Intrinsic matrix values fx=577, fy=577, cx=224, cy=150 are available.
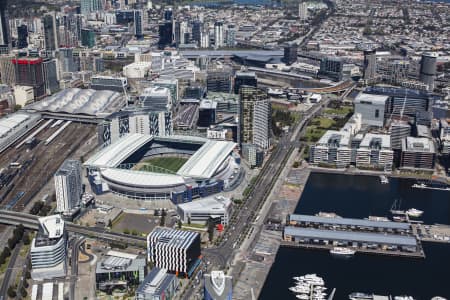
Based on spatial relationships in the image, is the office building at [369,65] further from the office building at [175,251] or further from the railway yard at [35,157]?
the office building at [175,251]

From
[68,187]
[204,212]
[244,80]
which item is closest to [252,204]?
[204,212]

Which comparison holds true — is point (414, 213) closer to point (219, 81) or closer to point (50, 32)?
point (219, 81)

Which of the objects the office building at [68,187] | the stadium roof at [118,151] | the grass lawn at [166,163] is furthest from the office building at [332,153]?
the office building at [68,187]

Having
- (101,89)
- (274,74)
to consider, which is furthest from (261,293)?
(274,74)

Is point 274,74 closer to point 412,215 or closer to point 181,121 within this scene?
point 181,121

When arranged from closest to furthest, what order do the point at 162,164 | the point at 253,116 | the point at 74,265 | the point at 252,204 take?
the point at 74,265 < the point at 252,204 < the point at 162,164 < the point at 253,116

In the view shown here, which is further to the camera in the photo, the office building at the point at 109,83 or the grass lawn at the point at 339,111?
the office building at the point at 109,83

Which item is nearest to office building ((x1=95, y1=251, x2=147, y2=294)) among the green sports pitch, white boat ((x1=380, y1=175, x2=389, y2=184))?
the green sports pitch
